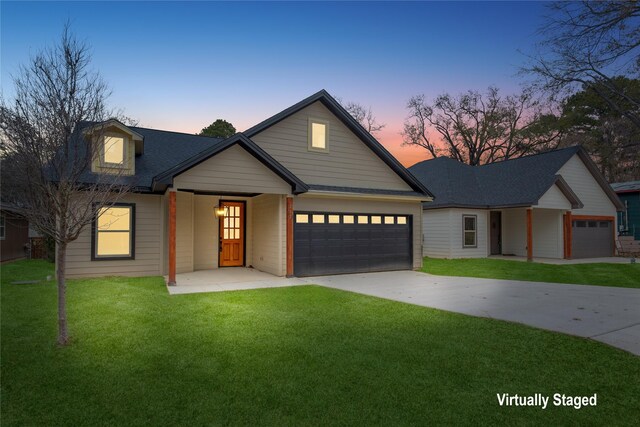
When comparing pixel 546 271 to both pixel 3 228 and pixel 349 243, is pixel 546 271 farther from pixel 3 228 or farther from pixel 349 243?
pixel 3 228

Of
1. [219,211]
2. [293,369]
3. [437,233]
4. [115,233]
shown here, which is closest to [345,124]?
[219,211]

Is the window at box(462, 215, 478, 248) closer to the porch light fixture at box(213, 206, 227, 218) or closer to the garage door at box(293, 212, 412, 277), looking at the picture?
the garage door at box(293, 212, 412, 277)

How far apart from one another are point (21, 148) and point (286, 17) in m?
12.0

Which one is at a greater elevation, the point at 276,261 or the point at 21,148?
the point at 21,148

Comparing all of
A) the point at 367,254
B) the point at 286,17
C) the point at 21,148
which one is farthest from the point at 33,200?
the point at 286,17

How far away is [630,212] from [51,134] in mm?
33829

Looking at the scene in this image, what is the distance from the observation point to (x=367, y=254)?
1392 cm

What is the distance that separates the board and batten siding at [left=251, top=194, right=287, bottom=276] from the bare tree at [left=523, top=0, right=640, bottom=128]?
8030 mm

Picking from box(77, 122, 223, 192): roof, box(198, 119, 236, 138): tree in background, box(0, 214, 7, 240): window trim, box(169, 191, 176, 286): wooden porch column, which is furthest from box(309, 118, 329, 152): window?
box(198, 119, 236, 138): tree in background

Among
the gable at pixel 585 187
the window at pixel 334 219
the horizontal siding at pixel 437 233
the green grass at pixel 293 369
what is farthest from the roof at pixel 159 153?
the gable at pixel 585 187

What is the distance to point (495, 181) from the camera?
22.1 m

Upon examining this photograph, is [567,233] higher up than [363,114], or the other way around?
[363,114]

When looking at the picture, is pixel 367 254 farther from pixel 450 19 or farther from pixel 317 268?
pixel 450 19

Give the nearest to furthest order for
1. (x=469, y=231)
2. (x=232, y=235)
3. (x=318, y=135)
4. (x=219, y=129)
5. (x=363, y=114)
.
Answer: (x=318, y=135) < (x=232, y=235) < (x=469, y=231) < (x=363, y=114) < (x=219, y=129)
